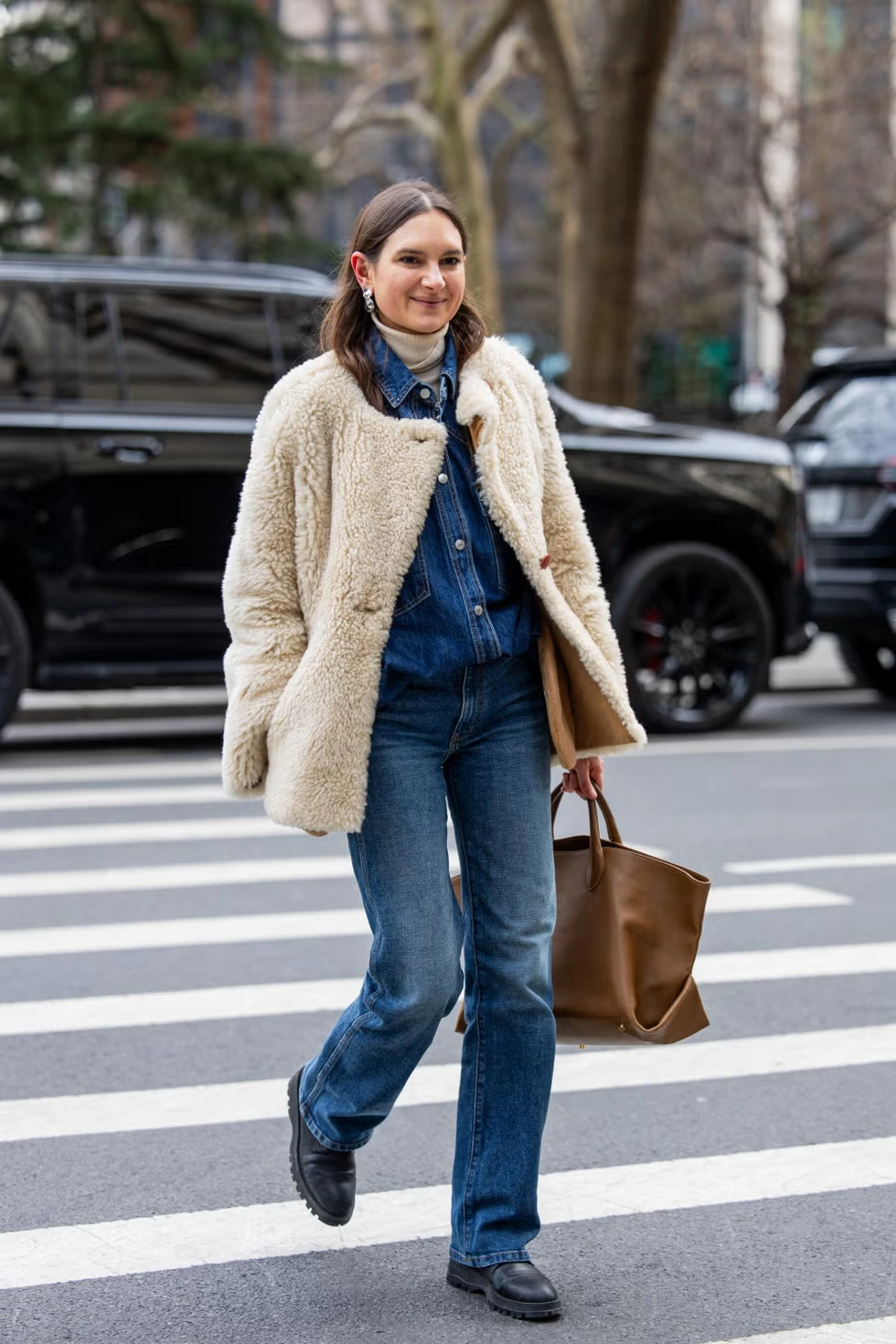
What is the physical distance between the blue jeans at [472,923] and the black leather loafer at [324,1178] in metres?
0.11

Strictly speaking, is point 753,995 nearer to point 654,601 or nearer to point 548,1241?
point 548,1241

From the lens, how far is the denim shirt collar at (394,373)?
3.32m

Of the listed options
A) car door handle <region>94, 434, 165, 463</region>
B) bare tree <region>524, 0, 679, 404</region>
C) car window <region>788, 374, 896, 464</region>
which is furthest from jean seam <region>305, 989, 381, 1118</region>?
bare tree <region>524, 0, 679, 404</region>

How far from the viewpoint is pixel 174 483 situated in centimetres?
904

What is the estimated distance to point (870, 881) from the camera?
22.4ft

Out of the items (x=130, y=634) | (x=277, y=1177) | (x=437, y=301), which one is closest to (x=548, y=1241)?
(x=277, y=1177)

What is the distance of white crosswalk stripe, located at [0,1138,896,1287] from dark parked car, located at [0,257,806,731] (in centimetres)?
540

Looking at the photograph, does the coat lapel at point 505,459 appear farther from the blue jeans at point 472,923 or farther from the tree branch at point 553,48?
the tree branch at point 553,48

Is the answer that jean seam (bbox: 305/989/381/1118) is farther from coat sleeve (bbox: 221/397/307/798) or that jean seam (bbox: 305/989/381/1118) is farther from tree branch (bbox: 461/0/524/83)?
A: tree branch (bbox: 461/0/524/83)

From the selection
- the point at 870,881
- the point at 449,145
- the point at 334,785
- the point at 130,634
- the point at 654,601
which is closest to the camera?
the point at 334,785

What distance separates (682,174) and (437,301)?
30818 mm

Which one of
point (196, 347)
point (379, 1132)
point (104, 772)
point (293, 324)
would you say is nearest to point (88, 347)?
point (196, 347)

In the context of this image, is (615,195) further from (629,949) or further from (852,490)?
(629,949)

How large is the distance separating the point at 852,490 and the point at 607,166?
20.8ft
